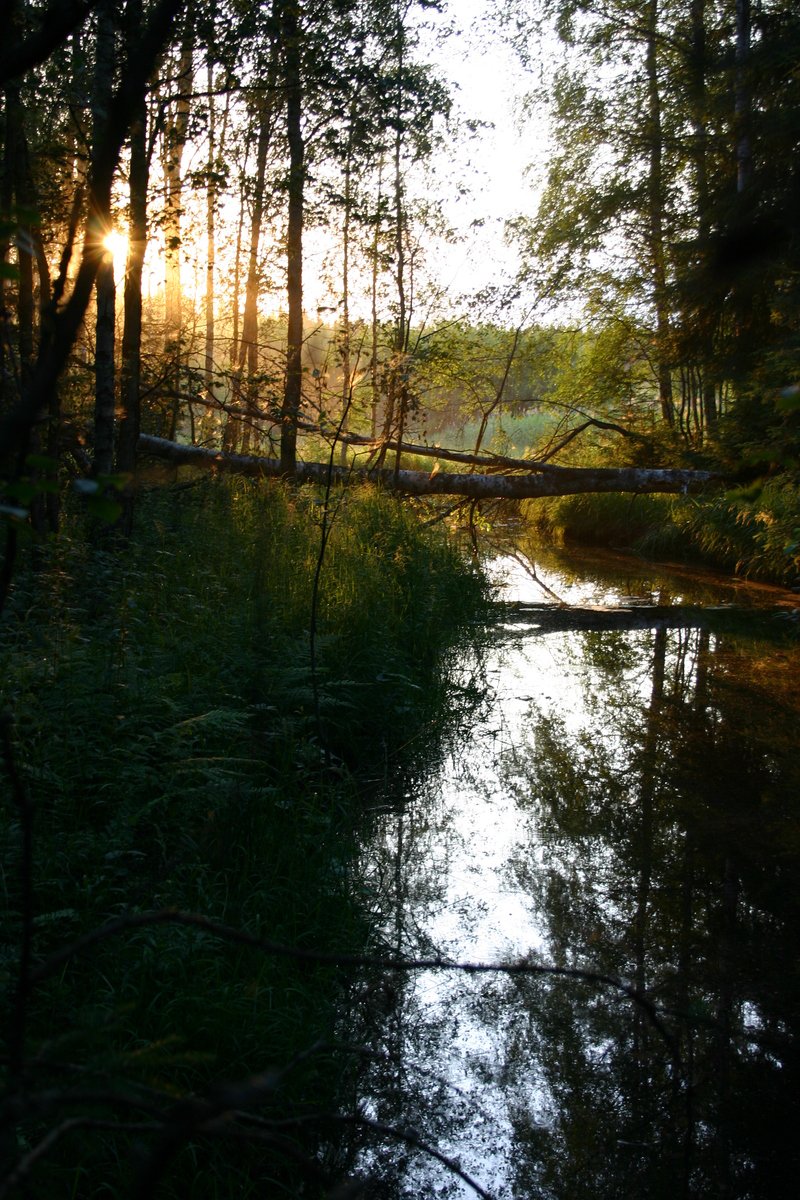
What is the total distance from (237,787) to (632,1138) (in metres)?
1.86

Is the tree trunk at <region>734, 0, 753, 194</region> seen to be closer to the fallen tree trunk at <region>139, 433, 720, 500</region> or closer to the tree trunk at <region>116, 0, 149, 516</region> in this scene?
the fallen tree trunk at <region>139, 433, 720, 500</region>

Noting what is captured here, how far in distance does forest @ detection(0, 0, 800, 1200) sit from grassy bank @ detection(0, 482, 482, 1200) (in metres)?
0.02

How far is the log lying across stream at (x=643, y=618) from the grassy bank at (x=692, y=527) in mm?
730

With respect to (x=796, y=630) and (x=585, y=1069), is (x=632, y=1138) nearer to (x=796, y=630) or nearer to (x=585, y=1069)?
(x=585, y=1069)

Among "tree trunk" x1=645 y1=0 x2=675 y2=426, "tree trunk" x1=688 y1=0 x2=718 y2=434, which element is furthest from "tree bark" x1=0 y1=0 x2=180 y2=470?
"tree trunk" x1=645 y1=0 x2=675 y2=426

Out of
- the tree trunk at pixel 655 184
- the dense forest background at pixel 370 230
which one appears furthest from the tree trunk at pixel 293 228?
the tree trunk at pixel 655 184

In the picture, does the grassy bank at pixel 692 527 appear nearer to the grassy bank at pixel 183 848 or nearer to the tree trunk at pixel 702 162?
the tree trunk at pixel 702 162

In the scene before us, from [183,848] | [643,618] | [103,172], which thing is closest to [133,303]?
[643,618]

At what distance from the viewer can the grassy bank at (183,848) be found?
6.04 feet

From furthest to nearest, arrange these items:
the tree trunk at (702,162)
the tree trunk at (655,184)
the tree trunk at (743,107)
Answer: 1. the tree trunk at (655,184)
2. the tree trunk at (702,162)
3. the tree trunk at (743,107)

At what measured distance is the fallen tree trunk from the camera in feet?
38.6

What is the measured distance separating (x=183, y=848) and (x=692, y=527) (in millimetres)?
11944

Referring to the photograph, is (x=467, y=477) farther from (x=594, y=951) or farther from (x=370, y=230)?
(x=594, y=951)

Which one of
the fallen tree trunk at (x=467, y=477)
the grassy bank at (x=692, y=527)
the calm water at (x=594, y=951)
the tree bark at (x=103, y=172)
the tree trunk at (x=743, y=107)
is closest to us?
the tree bark at (x=103, y=172)
